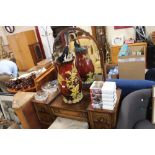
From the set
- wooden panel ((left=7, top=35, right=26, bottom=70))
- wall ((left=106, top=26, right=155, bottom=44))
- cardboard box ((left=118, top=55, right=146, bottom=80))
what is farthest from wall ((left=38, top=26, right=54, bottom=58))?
cardboard box ((left=118, top=55, right=146, bottom=80))

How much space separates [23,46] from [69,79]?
3708 millimetres

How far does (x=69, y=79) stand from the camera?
1.07 meters

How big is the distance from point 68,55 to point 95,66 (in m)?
0.32

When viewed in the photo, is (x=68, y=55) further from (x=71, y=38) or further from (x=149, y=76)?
(x=149, y=76)

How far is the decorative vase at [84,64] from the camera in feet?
4.08

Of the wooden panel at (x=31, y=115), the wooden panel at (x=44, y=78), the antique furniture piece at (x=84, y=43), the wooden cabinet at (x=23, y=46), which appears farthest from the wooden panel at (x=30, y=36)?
the wooden panel at (x=31, y=115)

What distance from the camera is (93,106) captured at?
3.40 feet

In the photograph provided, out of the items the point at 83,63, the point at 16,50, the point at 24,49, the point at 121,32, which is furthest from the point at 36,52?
the point at 83,63

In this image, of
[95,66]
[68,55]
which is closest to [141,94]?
[95,66]

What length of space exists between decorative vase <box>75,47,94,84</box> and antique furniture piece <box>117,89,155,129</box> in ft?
1.10

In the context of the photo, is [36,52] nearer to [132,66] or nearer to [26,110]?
[132,66]

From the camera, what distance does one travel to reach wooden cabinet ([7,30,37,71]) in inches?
171

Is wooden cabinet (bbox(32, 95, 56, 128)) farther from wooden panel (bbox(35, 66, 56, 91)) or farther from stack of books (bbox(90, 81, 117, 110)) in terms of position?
stack of books (bbox(90, 81, 117, 110))
